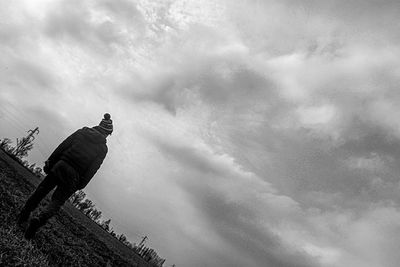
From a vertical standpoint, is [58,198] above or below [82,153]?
below

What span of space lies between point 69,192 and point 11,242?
57.8 inches

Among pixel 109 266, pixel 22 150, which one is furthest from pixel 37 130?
pixel 109 266

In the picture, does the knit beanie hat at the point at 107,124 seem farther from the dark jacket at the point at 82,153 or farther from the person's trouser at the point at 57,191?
the person's trouser at the point at 57,191

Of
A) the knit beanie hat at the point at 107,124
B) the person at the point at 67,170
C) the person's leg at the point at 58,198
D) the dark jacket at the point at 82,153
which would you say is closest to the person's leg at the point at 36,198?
the person at the point at 67,170

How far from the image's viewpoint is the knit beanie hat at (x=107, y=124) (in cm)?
664

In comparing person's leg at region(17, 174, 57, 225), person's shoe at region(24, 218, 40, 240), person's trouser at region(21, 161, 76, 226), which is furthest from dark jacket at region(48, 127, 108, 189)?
person's shoe at region(24, 218, 40, 240)

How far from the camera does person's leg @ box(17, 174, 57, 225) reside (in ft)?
18.7

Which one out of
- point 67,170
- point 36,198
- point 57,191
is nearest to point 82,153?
point 67,170

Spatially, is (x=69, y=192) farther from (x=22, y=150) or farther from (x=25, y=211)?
(x=22, y=150)

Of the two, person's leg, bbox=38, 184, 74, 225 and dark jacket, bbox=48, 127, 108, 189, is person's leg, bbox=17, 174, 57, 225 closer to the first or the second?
person's leg, bbox=38, 184, 74, 225

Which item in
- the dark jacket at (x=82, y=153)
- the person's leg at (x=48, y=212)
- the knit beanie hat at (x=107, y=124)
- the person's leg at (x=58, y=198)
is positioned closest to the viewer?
the person's leg at (x=48, y=212)

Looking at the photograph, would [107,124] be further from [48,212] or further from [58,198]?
[48,212]

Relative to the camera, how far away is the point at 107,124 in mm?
6723

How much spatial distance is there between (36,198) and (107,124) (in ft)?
6.27
